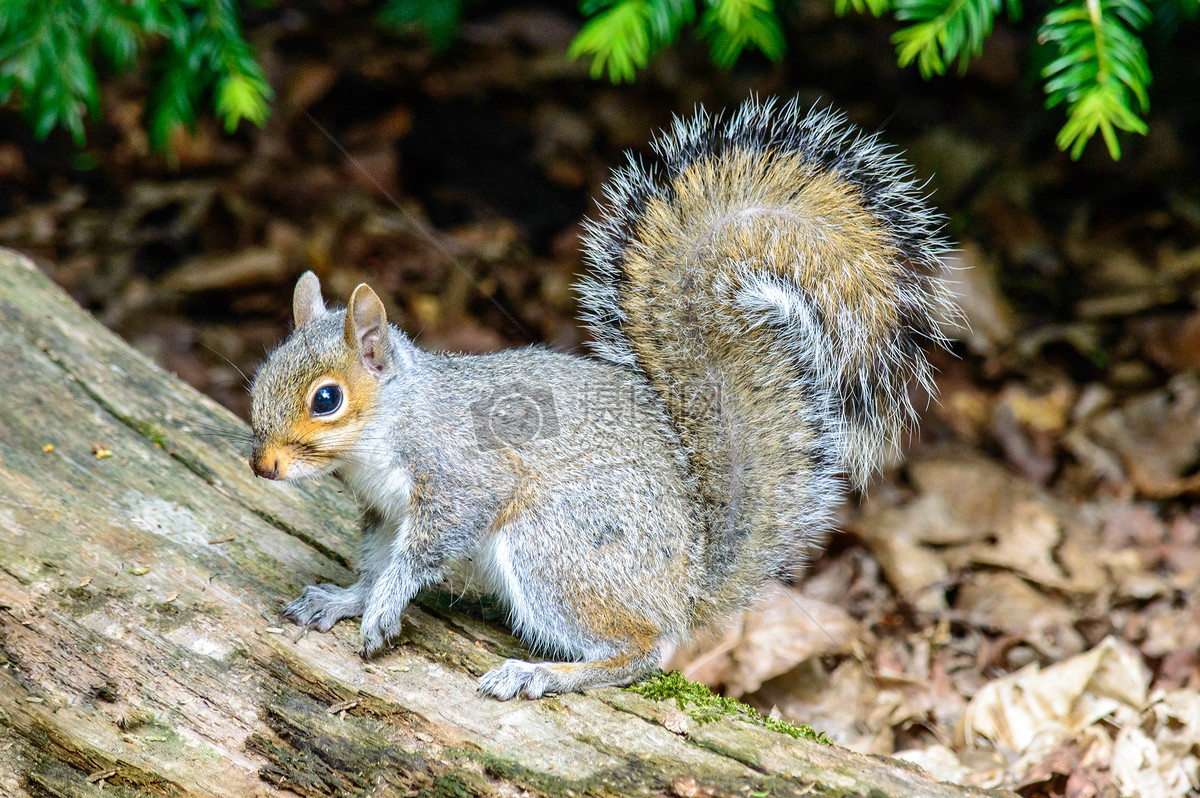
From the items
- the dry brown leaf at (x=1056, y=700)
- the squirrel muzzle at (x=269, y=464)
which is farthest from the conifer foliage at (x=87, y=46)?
the dry brown leaf at (x=1056, y=700)

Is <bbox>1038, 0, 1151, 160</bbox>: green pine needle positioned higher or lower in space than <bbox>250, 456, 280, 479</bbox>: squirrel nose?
higher

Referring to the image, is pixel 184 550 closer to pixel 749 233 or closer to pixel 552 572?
pixel 552 572

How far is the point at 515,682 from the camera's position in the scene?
185 cm

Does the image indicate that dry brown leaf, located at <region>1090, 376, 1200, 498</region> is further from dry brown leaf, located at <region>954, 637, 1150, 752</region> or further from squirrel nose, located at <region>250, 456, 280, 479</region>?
squirrel nose, located at <region>250, 456, 280, 479</region>

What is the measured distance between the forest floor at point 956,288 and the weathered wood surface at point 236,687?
54 cm

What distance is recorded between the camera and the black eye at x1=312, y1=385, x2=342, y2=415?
76.2 inches

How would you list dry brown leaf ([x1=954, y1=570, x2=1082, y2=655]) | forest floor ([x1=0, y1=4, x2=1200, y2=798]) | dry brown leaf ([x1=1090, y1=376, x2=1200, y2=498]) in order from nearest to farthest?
1. forest floor ([x1=0, y1=4, x2=1200, y2=798])
2. dry brown leaf ([x1=954, y1=570, x2=1082, y2=655])
3. dry brown leaf ([x1=1090, y1=376, x2=1200, y2=498])

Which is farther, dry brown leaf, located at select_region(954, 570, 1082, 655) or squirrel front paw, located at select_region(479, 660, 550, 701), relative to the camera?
dry brown leaf, located at select_region(954, 570, 1082, 655)

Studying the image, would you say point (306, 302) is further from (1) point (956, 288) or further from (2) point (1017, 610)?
(1) point (956, 288)

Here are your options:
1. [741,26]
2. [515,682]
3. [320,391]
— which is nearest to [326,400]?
[320,391]

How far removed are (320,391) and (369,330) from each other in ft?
0.59

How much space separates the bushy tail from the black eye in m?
0.69

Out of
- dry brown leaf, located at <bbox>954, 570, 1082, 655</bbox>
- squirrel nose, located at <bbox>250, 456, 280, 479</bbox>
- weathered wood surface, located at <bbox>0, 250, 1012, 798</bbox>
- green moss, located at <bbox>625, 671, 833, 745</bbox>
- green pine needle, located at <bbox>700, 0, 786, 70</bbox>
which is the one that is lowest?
weathered wood surface, located at <bbox>0, 250, 1012, 798</bbox>

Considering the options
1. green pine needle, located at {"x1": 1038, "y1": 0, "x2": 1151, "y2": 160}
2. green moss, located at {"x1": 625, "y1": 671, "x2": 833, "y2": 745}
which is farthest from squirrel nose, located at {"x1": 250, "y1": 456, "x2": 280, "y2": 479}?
green pine needle, located at {"x1": 1038, "y1": 0, "x2": 1151, "y2": 160}
